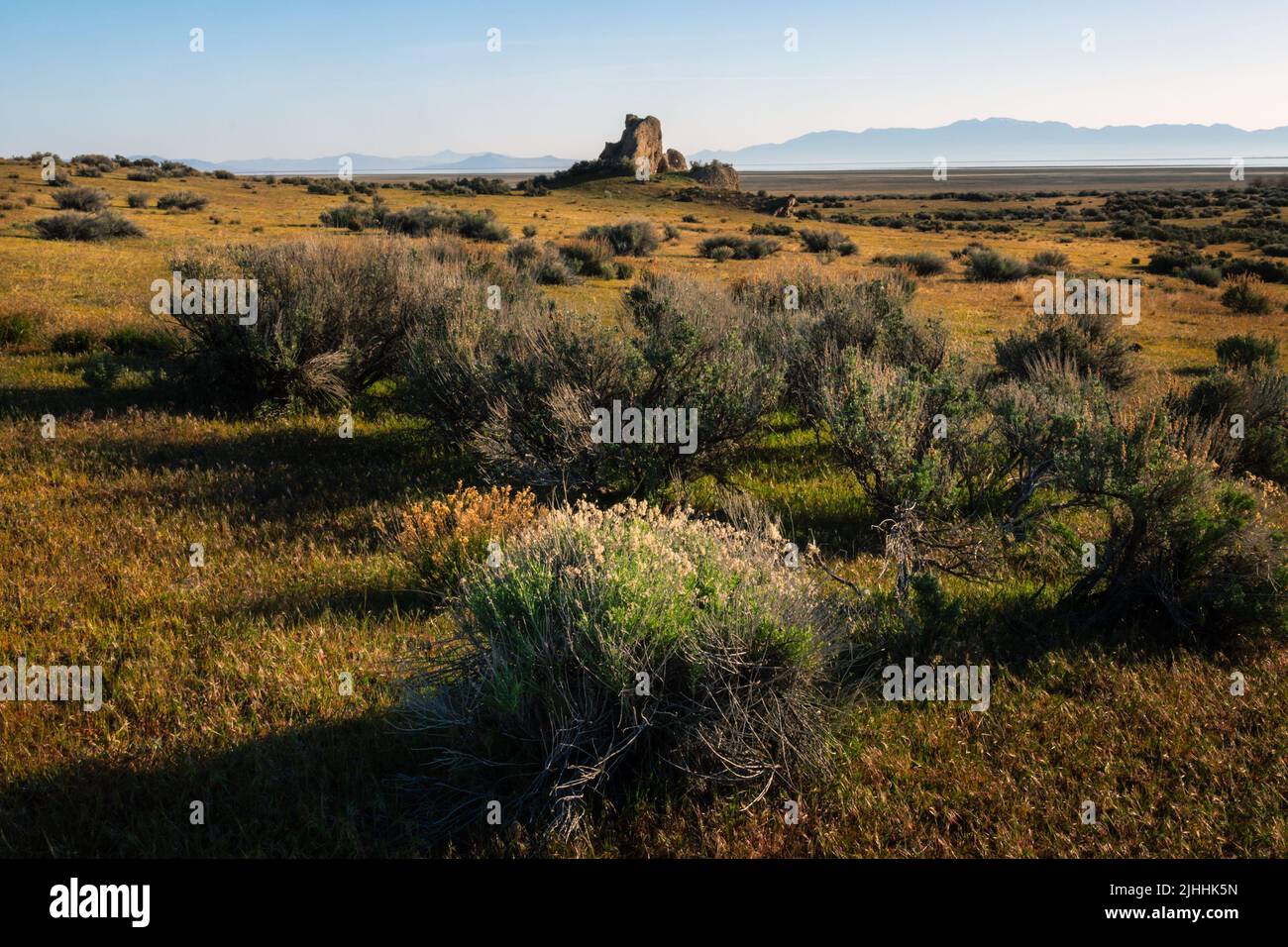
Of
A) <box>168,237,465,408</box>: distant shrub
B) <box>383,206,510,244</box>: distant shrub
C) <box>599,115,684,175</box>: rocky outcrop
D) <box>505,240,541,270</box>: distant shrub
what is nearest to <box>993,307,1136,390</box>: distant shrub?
<box>168,237,465,408</box>: distant shrub

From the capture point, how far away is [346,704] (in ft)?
14.6

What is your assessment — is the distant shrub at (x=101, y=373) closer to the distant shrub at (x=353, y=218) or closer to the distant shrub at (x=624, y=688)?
the distant shrub at (x=624, y=688)

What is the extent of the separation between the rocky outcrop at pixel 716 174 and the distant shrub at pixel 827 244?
38.5 meters

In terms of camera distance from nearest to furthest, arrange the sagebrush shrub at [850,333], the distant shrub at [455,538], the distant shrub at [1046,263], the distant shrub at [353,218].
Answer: the distant shrub at [455,538] → the sagebrush shrub at [850,333] → the distant shrub at [1046,263] → the distant shrub at [353,218]

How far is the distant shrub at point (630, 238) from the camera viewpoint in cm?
3198

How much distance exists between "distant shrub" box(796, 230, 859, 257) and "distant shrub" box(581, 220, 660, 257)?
350 inches

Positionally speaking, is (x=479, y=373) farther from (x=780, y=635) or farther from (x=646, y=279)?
(x=646, y=279)

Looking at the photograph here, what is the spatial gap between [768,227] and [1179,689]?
44513 mm

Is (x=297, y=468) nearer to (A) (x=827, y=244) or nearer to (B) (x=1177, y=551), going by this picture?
(B) (x=1177, y=551)

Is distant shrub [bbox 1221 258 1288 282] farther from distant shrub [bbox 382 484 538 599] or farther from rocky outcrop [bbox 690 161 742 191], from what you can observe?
rocky outcrop [bbox 690 161 742 191]

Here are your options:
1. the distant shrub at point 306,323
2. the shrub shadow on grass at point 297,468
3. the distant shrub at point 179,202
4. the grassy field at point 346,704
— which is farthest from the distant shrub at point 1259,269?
the distant shrub at point 179,202

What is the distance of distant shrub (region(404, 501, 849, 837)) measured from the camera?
370 cm
